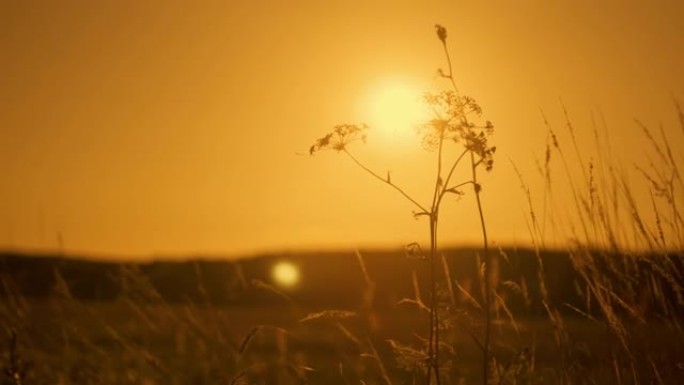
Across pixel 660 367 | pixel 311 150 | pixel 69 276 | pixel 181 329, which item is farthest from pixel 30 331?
pixel 660 367

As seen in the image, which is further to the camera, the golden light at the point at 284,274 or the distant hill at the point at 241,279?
the golden light at the point at 284,274

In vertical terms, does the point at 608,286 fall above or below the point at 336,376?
above

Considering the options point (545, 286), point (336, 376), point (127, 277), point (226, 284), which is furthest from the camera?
point (336, 376)

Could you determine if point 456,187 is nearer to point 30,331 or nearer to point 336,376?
point 30,331

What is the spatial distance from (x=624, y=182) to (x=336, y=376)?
20.0 feet

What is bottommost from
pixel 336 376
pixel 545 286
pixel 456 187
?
pixel 336 376

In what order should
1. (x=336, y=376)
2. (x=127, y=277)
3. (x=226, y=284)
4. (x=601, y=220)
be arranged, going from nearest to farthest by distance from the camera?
(x=601, y=220) → (x=127, y=277) → (x=226, y=284) → (x=336, y=376)

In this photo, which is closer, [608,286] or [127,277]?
[608,286]

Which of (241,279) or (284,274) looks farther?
(284,274)

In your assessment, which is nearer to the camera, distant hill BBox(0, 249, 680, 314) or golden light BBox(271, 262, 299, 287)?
distant hill BBox(0, 249, 680, 314)

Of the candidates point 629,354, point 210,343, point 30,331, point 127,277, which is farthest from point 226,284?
point 629,354

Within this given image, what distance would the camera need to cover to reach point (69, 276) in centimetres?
621

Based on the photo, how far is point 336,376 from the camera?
975cm

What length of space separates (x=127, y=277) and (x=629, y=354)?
292 centimetres
